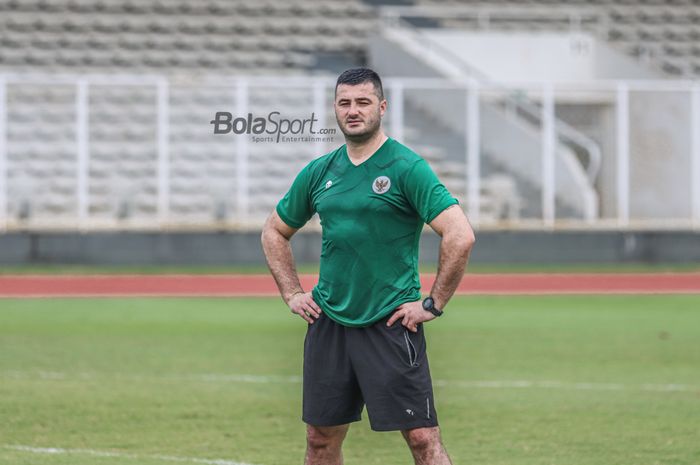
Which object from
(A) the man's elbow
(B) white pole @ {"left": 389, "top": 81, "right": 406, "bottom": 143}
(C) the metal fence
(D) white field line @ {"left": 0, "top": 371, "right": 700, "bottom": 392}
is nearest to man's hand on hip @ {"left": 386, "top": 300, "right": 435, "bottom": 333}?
(A) the man's elbow

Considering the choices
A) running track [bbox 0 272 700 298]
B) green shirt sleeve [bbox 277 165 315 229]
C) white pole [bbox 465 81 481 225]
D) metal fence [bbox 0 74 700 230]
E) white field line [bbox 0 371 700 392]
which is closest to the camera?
green shirt sleeve [bbox 277 165 315 229]

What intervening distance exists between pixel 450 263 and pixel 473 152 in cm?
2115

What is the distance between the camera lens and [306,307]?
19.0 feet

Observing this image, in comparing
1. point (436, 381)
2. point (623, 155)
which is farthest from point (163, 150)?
point (436, 381)

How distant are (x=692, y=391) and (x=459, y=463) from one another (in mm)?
3526

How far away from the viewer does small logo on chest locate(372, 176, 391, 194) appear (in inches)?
220

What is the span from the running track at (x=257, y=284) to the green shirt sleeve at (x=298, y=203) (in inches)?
551

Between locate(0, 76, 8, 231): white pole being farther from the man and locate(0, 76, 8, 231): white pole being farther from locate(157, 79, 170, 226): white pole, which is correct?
the man

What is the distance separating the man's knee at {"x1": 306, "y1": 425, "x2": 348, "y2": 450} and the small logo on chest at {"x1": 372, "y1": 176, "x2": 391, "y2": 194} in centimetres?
101

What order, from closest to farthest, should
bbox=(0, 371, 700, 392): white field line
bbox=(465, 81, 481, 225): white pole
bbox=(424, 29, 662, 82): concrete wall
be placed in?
1. bbox=(0, 371, 700, 392): white field line
2. bbox=(465, 81, 481, 225): white pole
3. bbox=(424, 29, 662, 82): concrete wall

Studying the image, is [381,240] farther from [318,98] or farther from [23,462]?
[318,98]

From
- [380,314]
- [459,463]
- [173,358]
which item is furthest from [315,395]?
[173,358]

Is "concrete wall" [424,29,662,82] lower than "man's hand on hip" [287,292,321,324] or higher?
higher

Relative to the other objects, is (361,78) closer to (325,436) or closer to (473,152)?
(325,436)
